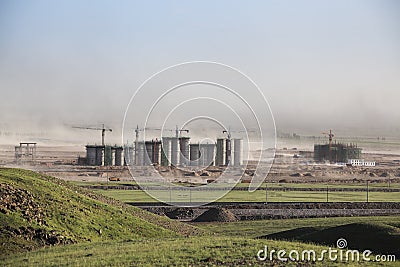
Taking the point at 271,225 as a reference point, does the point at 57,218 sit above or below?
above

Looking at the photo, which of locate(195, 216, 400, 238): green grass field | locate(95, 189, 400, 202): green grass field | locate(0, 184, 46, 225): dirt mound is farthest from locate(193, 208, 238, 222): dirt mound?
locate(0, 184, 46, 225): dirt mound

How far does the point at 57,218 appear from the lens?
36.1 m

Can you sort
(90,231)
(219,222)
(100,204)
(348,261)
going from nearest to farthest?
(348,261), (90,231), (100,204), (219,222)

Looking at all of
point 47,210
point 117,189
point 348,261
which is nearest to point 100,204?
point 47,210

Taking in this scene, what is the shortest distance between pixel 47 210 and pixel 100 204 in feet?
23.6

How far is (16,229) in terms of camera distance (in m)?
32.1

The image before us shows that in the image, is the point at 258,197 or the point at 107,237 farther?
the point at 258,197

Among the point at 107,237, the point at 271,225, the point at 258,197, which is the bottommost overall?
the point at 258,197

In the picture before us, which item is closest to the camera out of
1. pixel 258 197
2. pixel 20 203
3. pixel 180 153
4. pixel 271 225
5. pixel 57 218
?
pixel 20 203

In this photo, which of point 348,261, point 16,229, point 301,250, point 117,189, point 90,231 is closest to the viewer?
point 348,261

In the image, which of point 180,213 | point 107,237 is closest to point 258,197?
point 180,213

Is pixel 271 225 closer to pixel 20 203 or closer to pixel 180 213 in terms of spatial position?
pixel 180 213

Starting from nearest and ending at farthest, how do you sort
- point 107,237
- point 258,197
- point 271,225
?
point 107,237 < point 271,225 < point 258,197

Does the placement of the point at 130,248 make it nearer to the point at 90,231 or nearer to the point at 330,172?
the point at 90,231
